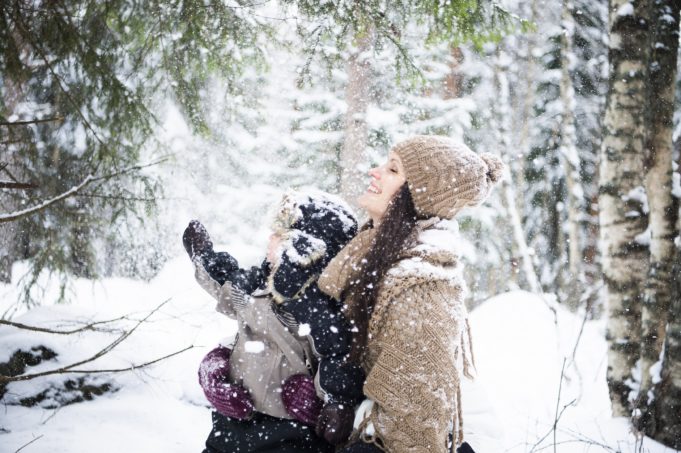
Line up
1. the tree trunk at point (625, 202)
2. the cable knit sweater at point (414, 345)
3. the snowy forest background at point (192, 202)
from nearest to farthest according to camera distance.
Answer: the cable knit sweater at point (414, 345)
the snowy forest background at point (192, 202)
the tree trunk at point (625, 202)

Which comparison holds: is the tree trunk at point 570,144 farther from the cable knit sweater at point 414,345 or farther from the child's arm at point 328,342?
the child's arm at point 328,342

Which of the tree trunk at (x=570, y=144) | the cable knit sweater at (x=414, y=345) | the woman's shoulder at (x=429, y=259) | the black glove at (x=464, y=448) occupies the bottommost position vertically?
the black glove at (x=464, y=448)

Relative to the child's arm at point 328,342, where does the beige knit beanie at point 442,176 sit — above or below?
above

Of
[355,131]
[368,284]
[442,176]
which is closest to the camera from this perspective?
[368,284]

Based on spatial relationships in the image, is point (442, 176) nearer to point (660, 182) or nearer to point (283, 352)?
point (283, 352)

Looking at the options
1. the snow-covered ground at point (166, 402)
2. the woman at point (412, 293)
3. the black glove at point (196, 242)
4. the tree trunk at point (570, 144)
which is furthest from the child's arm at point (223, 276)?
the tree trunk at point (570, 144)

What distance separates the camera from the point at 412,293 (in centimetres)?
186

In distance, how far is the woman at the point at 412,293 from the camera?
5.67 ft

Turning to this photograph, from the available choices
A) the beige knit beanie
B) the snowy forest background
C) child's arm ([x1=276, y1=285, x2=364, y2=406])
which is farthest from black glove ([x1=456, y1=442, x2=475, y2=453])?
A: the snowy forest background

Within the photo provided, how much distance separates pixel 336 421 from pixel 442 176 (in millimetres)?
1168

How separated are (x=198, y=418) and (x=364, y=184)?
17.2ft

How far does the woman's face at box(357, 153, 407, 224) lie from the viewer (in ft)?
7.39

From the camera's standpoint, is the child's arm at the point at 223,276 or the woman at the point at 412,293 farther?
the child's arm at the point at 223,276

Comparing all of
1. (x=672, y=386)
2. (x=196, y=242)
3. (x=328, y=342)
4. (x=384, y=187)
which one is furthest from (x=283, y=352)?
Result: (x=672, y=386)
